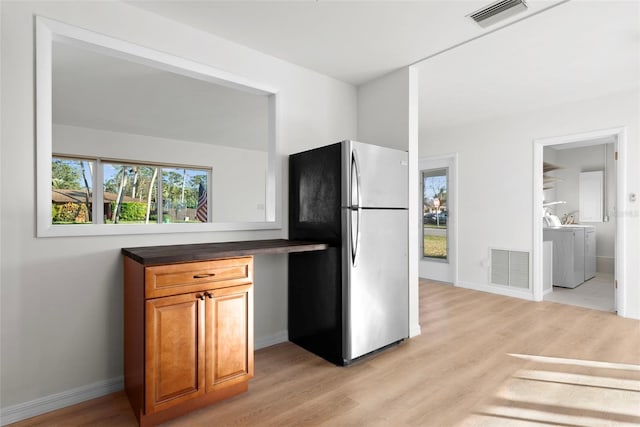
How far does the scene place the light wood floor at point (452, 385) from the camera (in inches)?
73.6

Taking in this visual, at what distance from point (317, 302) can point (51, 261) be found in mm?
1769

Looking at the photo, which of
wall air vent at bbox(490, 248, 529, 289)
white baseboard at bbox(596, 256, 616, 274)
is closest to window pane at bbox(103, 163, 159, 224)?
wall air vent at bbox(490, 248, 529, 289)

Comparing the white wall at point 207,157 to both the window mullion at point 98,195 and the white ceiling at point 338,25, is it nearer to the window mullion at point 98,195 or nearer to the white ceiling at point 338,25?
the window mullion at point 98,195

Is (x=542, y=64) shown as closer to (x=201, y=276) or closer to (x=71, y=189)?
(x=201, y=276)

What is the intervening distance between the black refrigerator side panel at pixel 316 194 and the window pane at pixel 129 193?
4.33 metres

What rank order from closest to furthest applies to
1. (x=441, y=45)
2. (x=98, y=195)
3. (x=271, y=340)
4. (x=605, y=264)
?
(x=441, y=45)
(x=271, y=340)
(x=98, y=195)
(x=605, y=264)

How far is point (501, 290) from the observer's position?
4691 millimetres

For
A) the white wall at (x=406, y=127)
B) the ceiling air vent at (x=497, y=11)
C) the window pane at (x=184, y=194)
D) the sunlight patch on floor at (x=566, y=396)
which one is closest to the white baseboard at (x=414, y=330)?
the white wall at (x=406, y=127)

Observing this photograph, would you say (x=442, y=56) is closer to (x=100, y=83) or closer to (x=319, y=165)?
(x=319, y=165)

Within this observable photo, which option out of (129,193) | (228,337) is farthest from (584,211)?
(129,193)

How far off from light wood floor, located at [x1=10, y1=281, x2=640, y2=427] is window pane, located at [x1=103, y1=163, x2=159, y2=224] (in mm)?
4626

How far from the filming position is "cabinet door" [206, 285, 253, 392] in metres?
1.96

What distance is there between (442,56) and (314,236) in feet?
6.34

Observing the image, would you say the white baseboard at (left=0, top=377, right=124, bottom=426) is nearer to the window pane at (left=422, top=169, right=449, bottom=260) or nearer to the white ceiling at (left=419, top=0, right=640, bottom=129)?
the white ceiling at (left=419, top=0, right=640, bottom=129)
